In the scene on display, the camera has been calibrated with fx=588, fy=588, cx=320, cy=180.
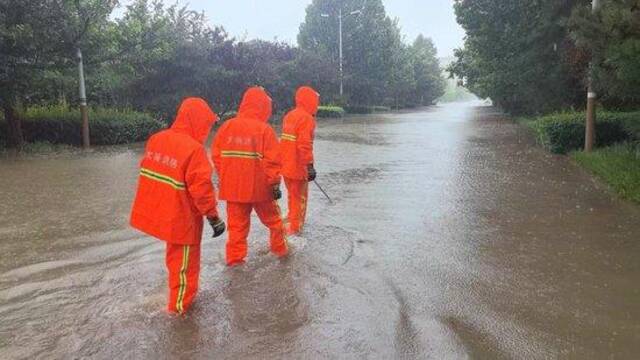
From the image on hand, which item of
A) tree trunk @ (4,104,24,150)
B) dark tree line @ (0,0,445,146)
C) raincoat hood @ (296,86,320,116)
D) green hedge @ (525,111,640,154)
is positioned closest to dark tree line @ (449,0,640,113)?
green hedge @ (525,111,640,154)

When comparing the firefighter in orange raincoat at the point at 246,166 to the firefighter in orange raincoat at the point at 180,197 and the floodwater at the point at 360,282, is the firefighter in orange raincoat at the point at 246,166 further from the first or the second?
the firefighter in orange raincoat at the point at 180,197

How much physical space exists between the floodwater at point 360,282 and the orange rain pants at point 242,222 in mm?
172

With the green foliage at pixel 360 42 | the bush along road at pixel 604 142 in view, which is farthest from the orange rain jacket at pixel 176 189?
the green foliage at pixel 360 42

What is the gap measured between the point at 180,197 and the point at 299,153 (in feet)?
7.55

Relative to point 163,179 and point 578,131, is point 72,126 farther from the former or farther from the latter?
point 163,179

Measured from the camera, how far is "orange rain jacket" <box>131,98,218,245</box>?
4.11m

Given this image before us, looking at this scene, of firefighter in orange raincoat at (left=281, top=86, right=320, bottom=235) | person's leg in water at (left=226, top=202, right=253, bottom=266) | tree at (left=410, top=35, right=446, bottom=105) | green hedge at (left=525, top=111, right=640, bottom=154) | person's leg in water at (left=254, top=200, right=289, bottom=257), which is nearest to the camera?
person's leg in water at (left=226, top=202, right=253, bottom=266)

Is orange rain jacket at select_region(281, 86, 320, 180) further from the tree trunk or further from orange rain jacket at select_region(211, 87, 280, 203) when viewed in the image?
the tree trunk

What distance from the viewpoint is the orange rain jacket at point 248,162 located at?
5141mm

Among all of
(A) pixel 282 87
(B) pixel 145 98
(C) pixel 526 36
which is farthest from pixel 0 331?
(A) pixel 282 87

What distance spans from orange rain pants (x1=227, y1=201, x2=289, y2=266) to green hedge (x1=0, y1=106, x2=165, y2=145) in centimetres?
1360

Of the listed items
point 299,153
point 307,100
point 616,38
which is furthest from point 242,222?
point 616,38

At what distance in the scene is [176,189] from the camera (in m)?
4.13

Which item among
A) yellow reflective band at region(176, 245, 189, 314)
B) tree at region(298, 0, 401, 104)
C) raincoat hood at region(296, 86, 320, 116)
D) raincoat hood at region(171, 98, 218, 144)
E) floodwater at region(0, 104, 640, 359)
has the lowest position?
floodwater at region(0, 104, 640, 359)
